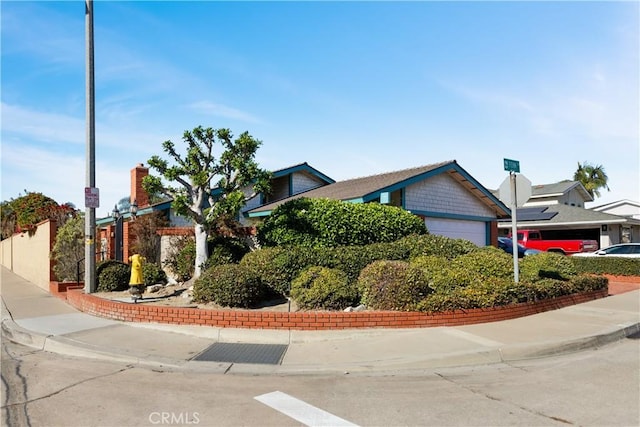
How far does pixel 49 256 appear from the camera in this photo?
49.5ft

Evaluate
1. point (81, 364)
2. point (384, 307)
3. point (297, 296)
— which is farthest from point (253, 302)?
point (81, 364)

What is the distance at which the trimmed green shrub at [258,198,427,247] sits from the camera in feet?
37.2

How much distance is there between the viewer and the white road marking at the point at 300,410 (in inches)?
175

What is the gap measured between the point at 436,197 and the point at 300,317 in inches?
416

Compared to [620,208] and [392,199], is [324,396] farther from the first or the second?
[620,208]

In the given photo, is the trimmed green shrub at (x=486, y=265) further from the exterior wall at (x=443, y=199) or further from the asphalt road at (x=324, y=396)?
the exterior wall at (x=443, y=199)

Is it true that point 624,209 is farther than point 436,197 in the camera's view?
Yes

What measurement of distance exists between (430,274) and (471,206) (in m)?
9.81

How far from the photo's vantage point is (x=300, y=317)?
7832mm

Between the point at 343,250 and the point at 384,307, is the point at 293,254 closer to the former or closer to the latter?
the point at 343,250

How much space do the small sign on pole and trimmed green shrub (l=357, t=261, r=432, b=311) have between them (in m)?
6.47

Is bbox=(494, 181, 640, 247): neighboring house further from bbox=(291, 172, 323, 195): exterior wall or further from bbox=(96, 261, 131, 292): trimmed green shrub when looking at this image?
bbox=(96, 261, 131, 292): trimmed green shrub

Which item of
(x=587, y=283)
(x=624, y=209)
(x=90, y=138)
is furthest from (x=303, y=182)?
(x=624, y=209)

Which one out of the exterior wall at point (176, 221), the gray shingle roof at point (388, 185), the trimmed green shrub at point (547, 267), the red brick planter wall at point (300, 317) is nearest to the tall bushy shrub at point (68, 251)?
the exterior wall at point (176, 221)
